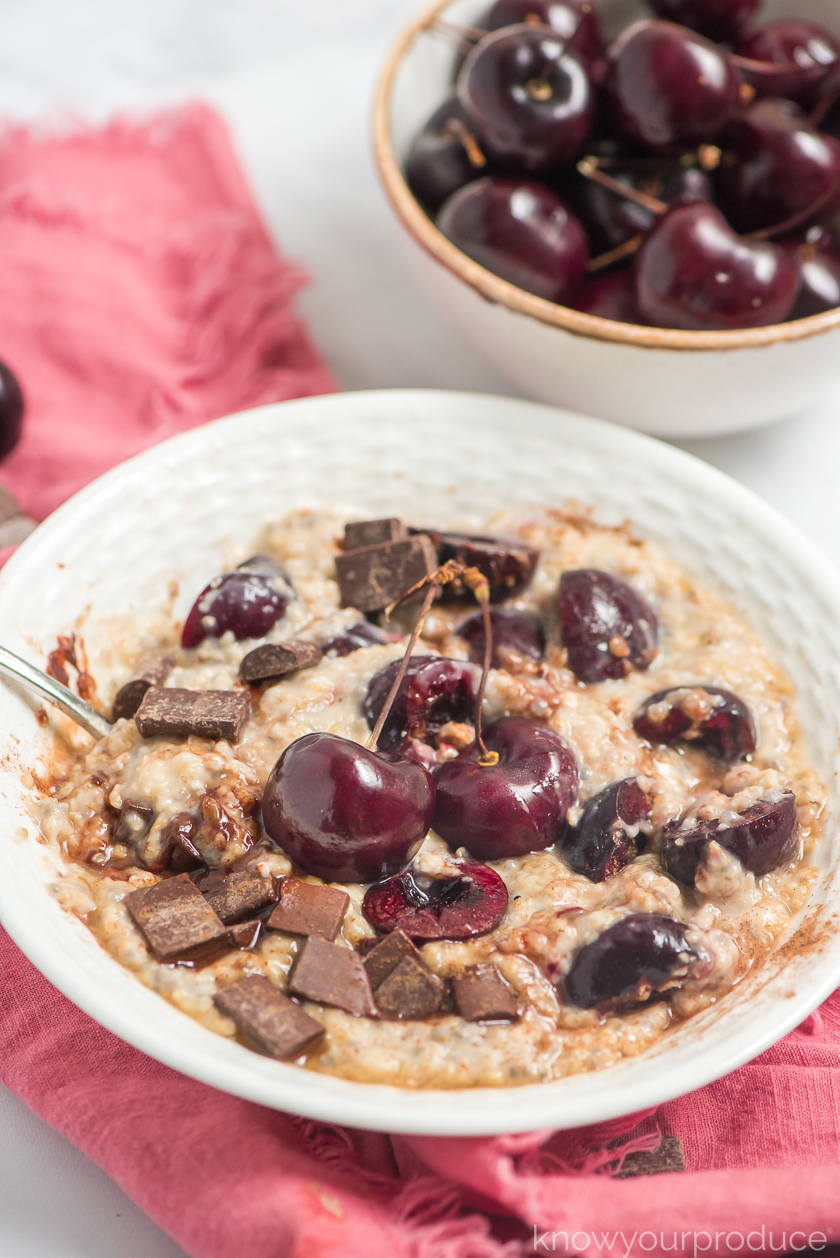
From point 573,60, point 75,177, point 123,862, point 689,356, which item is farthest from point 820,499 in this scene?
point 75,177

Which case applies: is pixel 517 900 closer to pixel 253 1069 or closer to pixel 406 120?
pixel 253 1069

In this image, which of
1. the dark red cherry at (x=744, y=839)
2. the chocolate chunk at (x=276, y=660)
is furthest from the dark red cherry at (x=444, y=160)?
the dark red cherry at (x=744, y=839)

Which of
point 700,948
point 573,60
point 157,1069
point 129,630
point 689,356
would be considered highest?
point 573,60

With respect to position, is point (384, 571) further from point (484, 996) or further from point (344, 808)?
point (484, 996)

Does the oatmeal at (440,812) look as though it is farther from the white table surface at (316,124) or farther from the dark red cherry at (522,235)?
the white table surface at (316,124)

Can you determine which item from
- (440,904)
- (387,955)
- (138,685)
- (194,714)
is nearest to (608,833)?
(440,904)
